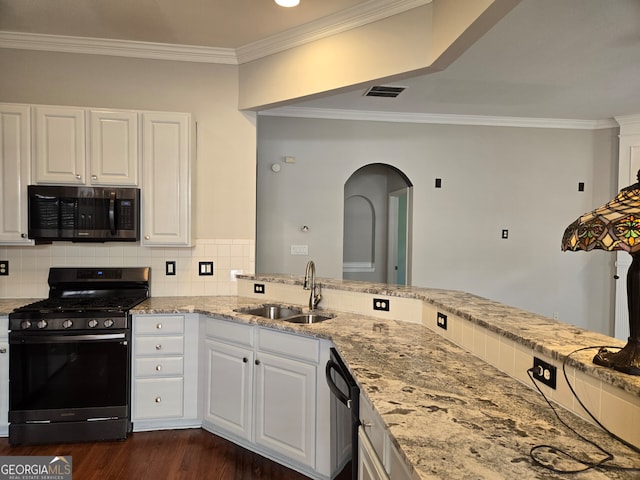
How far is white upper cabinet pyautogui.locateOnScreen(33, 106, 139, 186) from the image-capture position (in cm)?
295

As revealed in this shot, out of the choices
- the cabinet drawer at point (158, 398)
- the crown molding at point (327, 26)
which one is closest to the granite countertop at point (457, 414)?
the cabinet drawer at point (158, 398)

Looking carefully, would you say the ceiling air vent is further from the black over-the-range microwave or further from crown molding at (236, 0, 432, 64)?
the black over-the-range microwave

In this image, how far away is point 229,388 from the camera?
268 centimetres

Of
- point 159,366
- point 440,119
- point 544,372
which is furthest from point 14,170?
point 440,119

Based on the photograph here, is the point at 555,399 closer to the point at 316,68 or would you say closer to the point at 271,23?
the point at 316,68

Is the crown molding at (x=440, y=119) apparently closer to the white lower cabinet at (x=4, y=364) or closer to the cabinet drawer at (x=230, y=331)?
the cabinet drawer at (x=230, y=331)

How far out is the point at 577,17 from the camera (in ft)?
8.77

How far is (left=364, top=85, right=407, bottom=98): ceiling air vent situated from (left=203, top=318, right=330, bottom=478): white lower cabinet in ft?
8.63

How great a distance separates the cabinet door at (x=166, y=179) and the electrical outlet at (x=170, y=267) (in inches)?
11.8

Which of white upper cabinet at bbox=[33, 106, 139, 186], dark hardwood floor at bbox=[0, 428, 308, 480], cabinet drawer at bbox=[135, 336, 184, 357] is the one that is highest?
white upper cabinet at bbox=[33, 106, 139, 186]

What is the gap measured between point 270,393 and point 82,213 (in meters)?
1.88

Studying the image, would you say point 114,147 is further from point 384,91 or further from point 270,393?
point 384,91

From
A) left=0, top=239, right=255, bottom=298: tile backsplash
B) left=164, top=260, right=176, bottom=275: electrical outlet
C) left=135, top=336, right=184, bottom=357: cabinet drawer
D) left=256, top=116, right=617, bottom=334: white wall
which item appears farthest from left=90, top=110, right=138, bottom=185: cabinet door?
left=256, top=116, right=617, bottom=334: white wall

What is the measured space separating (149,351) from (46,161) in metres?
1.55
